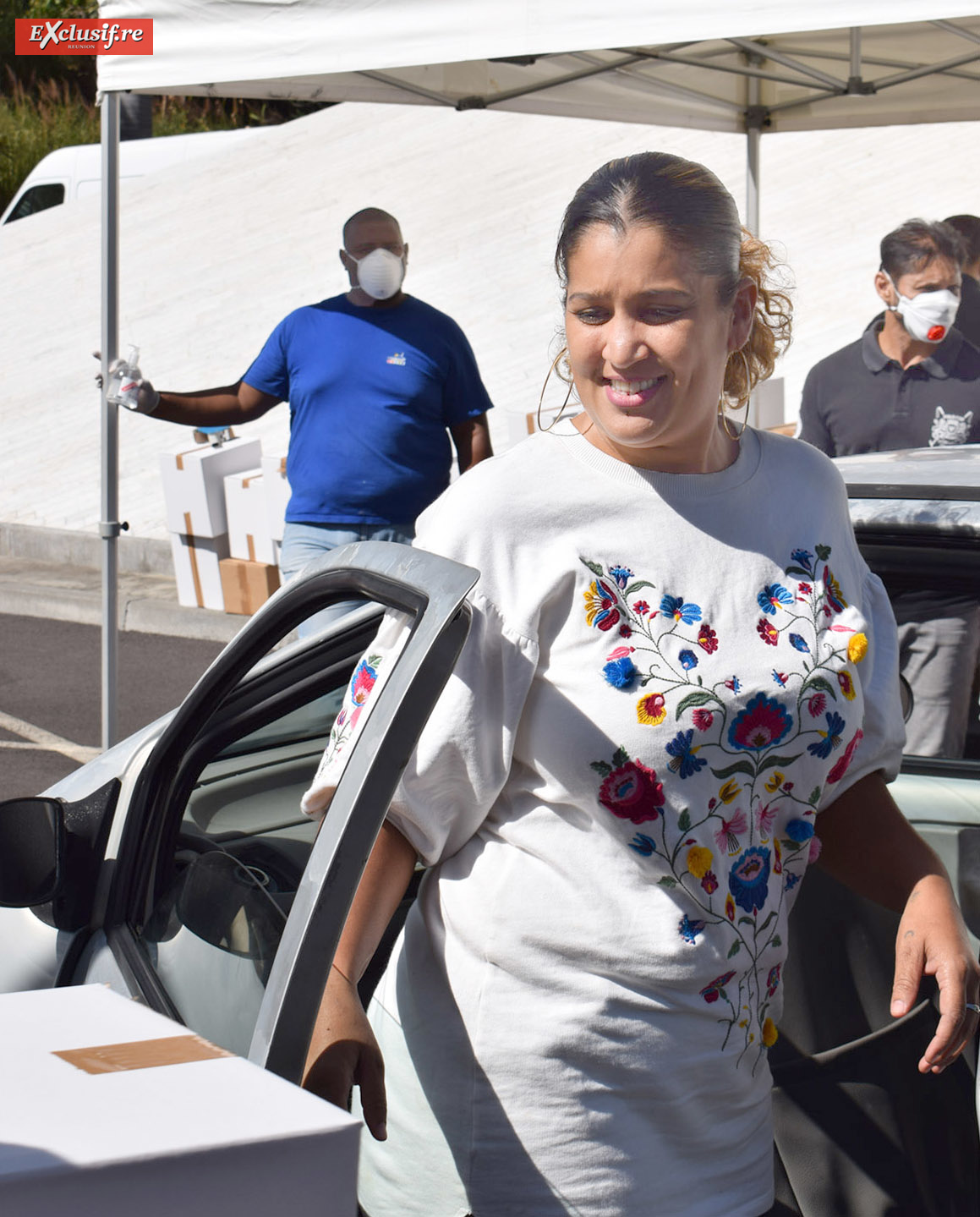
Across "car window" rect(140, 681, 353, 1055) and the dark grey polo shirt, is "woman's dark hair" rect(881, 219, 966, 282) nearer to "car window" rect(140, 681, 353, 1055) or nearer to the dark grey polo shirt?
the dark grey polo shirt

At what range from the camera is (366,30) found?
12.1 feet

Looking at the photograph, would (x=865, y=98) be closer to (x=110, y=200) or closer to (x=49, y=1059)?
(x=110, y=200)

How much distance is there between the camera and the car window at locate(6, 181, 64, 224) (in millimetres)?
17969

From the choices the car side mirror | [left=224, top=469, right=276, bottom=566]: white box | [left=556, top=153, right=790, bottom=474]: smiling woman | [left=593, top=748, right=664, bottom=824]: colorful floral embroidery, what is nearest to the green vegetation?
[left=224, top=469, right=276, bottom=566]: white box

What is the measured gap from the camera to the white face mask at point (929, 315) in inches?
178

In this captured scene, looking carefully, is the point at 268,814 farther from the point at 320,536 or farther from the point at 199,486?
the point at 199,486

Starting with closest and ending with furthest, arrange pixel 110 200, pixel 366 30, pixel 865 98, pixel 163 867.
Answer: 1. pixel 163 867
2. pixel 366 30
3. pixel 110 200
4. pixel 865 98

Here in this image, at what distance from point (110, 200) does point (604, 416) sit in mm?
3690

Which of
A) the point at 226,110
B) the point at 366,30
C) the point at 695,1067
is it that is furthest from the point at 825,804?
the point at 226,110

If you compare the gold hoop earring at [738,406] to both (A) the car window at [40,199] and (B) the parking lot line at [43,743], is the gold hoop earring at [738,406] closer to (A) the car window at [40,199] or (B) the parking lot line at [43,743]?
(B) the parking lot line at [43,743]

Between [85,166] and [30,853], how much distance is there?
692 inches

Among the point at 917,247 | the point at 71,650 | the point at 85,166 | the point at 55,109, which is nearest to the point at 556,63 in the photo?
the point at 917,247

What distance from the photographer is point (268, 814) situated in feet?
7.43

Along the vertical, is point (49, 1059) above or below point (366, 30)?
below
